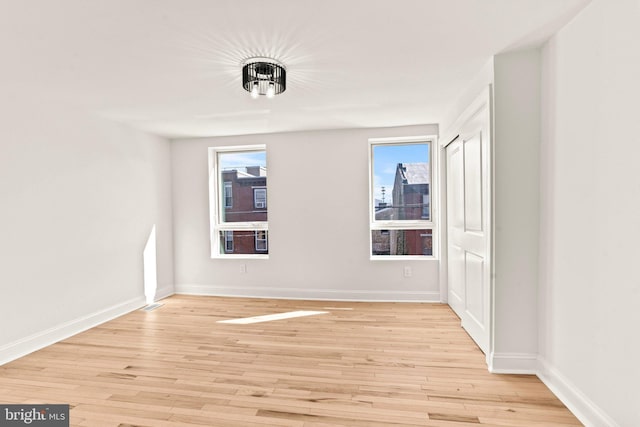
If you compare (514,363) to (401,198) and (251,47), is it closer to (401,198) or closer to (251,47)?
(401,198)

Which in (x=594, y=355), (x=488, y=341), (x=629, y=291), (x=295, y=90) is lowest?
(x=488, y=341)

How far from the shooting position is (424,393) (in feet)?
6.85

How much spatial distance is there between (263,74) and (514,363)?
277 centimetres

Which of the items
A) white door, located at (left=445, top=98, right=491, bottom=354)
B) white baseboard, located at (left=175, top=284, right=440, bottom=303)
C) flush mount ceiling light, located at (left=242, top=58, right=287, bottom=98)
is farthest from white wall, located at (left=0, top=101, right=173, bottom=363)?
white door, located at (left=445, top=98, right=491, bottom=354)

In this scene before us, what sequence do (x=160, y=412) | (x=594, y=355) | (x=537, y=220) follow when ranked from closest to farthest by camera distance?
(x=594, y=355)
(x=160, y=412)
(x=537, y=220)

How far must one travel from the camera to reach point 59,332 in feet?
10.0

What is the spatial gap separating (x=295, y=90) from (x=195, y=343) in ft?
8.12

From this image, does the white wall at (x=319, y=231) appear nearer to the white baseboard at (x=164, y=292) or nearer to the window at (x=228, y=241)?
the window at (x=228, y=241)

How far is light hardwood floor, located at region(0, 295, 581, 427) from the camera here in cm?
188

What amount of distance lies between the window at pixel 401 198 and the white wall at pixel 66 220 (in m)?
3.06

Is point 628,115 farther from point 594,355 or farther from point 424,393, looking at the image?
→ point 424,393

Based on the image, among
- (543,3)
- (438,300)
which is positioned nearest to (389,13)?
(543,3)

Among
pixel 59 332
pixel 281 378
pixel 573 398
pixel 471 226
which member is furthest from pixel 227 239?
pixel 573 398
